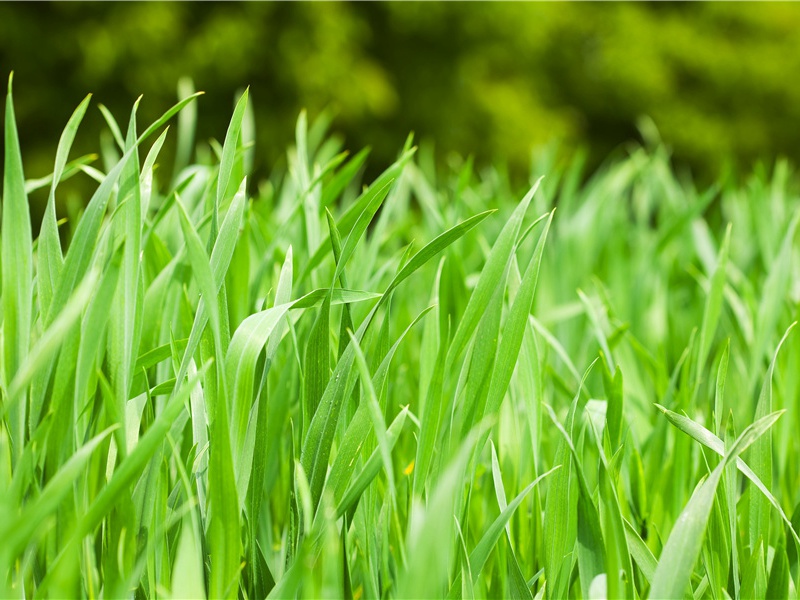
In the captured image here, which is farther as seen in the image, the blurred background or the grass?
the blurred background

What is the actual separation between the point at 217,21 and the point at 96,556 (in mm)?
5713

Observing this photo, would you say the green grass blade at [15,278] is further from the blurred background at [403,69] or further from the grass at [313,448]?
the blurred background at [403,69]

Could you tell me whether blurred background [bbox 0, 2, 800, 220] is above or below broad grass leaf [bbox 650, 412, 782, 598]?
above

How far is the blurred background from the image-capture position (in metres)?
5.46

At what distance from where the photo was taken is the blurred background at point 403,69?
5465 mm

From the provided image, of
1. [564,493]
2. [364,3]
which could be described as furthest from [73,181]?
[564,493]

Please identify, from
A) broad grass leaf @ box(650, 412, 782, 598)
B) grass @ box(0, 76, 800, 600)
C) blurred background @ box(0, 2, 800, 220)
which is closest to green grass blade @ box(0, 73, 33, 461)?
grass @ box(0, 76, 800, 600)

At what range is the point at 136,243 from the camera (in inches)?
13.7

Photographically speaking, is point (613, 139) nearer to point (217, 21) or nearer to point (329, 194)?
point (217, 21)

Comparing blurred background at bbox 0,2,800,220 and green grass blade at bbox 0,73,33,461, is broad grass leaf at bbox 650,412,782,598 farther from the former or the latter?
blurred background at bbox 0,2,800,220

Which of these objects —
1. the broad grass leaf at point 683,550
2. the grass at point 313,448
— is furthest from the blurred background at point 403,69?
the broad grass leaf at point 683,550

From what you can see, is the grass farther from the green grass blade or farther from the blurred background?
the blurred background

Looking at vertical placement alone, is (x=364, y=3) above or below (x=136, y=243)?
above

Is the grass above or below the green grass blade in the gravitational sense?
below
